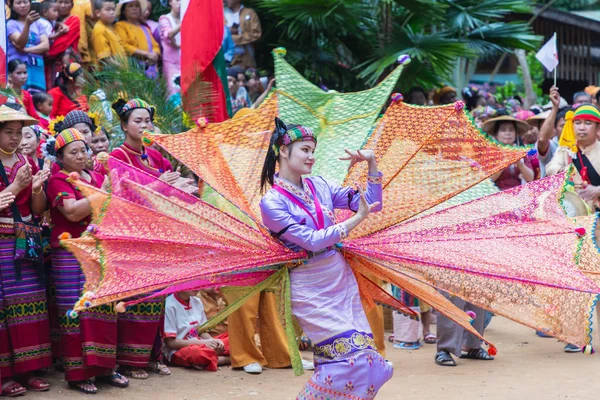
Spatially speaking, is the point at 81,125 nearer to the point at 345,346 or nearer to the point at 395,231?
the point at 395,231

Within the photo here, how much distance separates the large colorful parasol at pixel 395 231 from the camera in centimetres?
493


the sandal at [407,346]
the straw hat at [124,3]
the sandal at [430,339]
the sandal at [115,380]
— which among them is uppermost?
the straw hat at [124,3]

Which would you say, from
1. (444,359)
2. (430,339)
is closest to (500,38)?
(430,339)

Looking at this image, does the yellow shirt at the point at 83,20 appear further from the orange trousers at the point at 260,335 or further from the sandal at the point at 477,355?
the sandal at the point at 477,355

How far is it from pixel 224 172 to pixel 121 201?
706 mm

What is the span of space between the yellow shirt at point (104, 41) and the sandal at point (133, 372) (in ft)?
15.2

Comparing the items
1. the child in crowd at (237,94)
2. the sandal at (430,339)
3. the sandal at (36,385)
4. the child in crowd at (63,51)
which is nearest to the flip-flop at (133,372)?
the sandal at (36,385)

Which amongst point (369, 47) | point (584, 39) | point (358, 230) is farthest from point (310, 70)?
point (584, 39)

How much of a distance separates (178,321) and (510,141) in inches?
146

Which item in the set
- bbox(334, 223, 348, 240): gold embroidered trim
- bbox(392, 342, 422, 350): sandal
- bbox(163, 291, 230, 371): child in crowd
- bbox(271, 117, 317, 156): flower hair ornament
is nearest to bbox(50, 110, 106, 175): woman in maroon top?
bbox(163, 291, 230, 371): child in crowd

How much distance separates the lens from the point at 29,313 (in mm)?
6023

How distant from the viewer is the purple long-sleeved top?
471cm

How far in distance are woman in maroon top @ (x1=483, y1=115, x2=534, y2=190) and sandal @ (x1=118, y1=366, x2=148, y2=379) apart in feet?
11.7

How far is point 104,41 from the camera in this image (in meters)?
10.4
